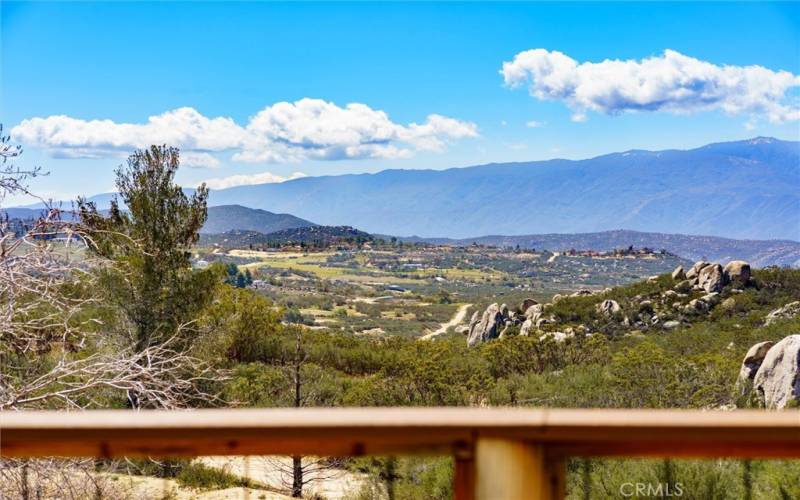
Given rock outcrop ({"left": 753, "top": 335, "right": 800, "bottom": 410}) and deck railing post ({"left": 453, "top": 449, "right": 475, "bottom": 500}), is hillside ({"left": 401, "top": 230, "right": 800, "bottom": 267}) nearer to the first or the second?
rock outcrop ({"left": 753, "top": 335, "right": 800, "bottom": 410})

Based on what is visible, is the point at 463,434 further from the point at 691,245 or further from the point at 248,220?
the point at 248,220

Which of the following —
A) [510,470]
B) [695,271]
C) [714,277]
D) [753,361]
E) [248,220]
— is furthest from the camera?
Result: [248,220]

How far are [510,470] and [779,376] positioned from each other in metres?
10.8

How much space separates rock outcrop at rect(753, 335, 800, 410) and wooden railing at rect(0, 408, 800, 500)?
970 cm

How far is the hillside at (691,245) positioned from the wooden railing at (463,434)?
318 feet

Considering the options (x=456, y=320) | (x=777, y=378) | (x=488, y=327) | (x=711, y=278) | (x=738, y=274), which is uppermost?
(x=738, y=274)

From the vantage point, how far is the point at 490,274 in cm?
8606

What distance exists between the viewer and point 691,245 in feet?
417

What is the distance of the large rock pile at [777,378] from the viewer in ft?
32.7

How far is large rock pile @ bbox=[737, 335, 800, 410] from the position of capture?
9961mm

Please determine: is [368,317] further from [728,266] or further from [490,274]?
[490,274]

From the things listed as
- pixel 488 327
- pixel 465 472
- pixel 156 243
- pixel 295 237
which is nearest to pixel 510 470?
pixel 465 472

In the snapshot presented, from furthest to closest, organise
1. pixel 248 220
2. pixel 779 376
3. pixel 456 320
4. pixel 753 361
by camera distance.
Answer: pixel 248 220 → pixel 456 320 → pixel 753 361 → pixel 779 376

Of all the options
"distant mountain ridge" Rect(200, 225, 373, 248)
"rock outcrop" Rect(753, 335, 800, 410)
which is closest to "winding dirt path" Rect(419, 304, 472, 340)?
"rock outcrop" Rect(753, 335, 800, 410)
